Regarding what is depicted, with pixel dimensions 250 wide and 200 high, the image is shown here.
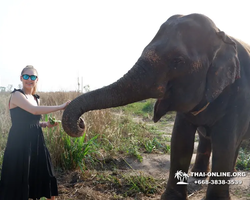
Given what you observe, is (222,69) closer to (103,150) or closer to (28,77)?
(28,77)

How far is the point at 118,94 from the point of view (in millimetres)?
2350

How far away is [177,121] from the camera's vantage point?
3094 mm

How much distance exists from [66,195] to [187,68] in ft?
7.02

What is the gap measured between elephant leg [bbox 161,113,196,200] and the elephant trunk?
76cm

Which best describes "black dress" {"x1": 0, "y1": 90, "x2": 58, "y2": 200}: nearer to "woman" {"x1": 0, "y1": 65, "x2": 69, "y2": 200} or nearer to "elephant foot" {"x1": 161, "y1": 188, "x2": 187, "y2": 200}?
"woman" {"x1": 0, "y1": 65, "x2": 69, "y2": 200}

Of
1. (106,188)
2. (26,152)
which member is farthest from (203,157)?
(26,152)

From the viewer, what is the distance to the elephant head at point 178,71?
2363 millimetres

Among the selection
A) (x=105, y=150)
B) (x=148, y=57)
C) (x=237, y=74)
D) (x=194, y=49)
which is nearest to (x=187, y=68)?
(x=194, y=49)

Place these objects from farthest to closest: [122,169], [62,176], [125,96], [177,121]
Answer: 1. [122,169]
2. [62,176]
3. [177,121]
4. [125,96]

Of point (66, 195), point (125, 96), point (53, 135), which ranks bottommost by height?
point (66, 195)

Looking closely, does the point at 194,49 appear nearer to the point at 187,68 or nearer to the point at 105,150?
the point at 187,68

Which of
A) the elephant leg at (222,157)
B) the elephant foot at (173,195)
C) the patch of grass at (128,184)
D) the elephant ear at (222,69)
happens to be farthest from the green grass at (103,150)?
the elephant ear at (222,69)

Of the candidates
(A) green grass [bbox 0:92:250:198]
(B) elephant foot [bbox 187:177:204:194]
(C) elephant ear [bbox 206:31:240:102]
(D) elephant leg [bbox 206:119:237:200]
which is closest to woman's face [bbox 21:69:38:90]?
(A) green grass [bbox 0:92:250:198]

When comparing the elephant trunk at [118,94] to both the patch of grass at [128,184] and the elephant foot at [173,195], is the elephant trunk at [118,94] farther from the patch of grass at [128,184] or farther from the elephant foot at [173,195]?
the patch of grass at [128,184]
